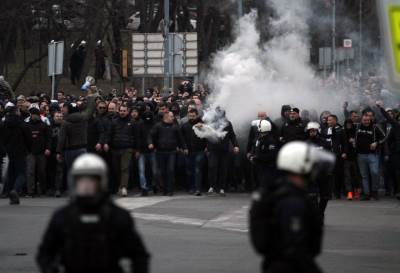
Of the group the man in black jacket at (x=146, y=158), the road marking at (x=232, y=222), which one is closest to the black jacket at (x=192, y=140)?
the man in black jacket at (x=146, y=158)

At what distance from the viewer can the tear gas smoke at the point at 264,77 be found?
26938mm

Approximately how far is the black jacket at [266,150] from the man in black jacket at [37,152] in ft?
21.0

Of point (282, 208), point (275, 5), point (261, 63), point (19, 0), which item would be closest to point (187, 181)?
point (261, 63)

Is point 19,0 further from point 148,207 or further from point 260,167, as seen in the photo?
point 260,167

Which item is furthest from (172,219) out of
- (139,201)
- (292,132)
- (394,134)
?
(394,134)

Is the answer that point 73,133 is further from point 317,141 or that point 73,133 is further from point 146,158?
point 317,141

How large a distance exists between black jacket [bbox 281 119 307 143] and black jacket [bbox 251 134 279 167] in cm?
60

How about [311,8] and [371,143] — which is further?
[311,8]

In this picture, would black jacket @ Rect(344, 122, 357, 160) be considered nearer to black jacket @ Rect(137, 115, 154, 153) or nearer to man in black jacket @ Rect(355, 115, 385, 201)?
man in black jacket @ Rect(355, 115, 385, 201)

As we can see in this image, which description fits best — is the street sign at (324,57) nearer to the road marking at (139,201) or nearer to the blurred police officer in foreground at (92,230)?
the road marking at (139,201)

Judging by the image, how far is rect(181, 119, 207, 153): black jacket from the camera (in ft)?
80.7

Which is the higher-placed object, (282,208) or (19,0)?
(19,0)

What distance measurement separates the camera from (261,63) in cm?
2930

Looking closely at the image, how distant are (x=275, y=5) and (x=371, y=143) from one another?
38.4 feet
